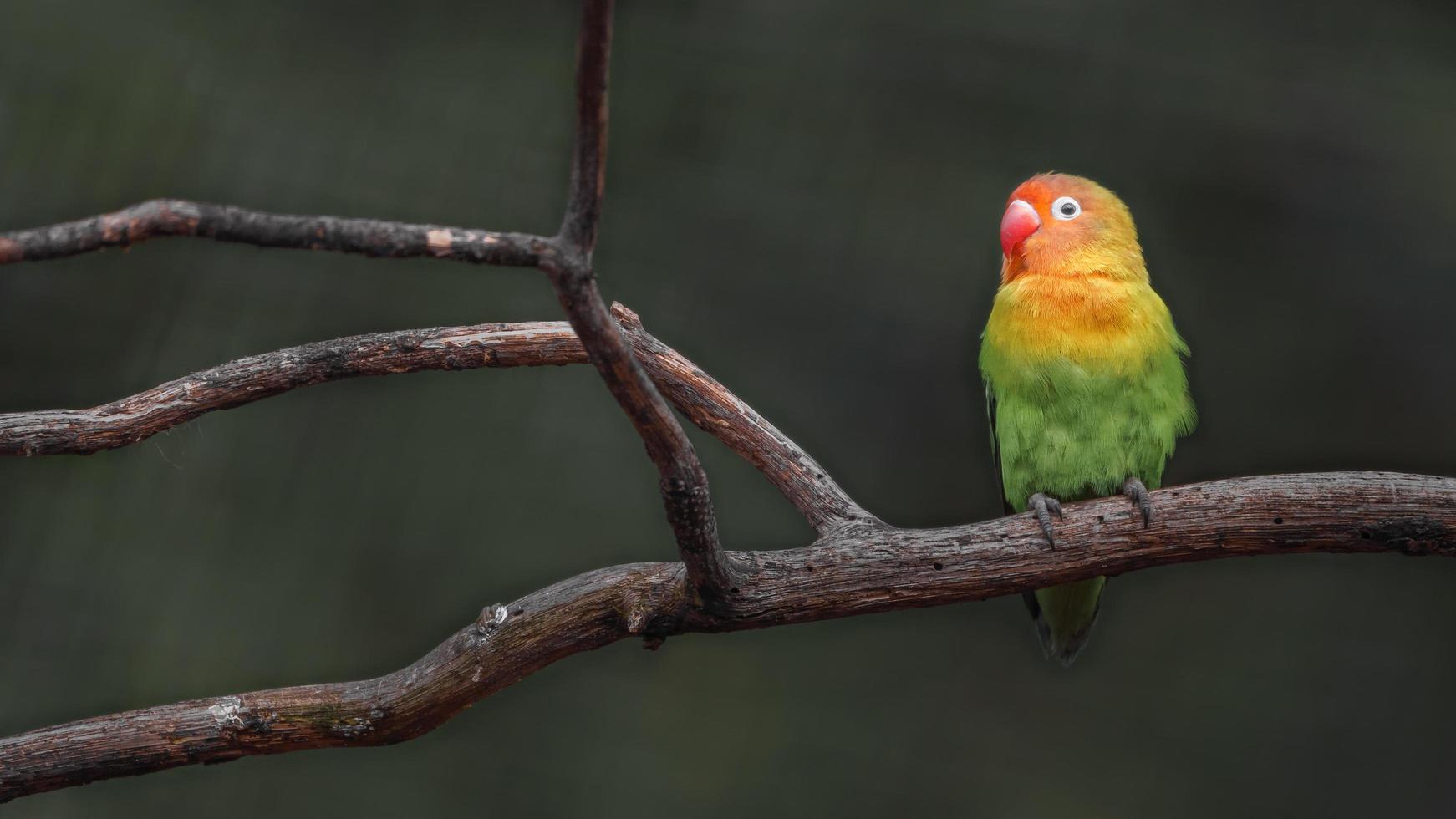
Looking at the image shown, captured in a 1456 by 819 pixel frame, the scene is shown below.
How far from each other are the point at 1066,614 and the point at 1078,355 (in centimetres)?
64

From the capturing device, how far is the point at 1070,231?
2.33 meters

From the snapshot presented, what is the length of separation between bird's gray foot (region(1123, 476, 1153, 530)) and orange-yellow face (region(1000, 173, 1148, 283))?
473 millimetres

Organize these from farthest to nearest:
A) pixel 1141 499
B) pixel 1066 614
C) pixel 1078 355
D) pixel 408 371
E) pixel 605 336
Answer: pixel 1066 614, pixel 1078 355, pixel 408 371, pixel 1141 499, pixel 605 336

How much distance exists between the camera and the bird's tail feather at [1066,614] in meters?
2.50

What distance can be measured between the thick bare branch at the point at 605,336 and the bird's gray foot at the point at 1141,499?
685mm

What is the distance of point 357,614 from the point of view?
3.73 meters

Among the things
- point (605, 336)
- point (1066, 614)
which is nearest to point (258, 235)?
point (605, 336)

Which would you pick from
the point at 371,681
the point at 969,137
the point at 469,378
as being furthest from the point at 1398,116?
the point at 371,681

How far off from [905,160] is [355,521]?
6.87 ft

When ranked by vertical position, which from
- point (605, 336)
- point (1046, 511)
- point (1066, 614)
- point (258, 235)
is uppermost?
point (258, 235)

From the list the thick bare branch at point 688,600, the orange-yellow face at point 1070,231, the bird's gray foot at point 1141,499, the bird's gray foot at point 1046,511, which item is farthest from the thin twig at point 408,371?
the orange-yellow face at point 1070,231

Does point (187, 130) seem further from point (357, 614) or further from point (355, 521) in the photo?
point (357, 614)

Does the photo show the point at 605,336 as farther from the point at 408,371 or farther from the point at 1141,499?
the point at 1141,499

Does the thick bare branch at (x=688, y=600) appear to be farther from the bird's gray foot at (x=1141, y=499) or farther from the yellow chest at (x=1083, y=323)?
the yellow chest at (x=1083, y=323)
